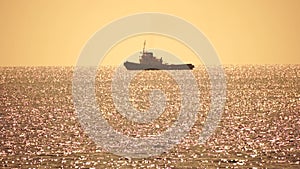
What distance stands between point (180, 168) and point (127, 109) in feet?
270

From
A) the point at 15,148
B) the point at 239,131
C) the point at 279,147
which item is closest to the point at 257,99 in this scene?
the point at 239,131

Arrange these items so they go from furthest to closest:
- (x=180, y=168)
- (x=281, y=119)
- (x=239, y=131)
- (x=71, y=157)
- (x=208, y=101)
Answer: (x=208, y=101) → (x=281, y=119) → (x=239, y=131) → (x=71, y=157) → (x=180, y=168)

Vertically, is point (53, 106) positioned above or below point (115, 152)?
above

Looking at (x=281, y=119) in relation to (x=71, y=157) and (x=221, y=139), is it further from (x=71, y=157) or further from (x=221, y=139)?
(x=71, y=157)

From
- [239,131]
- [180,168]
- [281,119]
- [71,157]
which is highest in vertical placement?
[281,119]

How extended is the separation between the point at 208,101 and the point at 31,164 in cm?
11025

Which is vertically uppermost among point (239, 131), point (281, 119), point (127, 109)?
point (127, 109)

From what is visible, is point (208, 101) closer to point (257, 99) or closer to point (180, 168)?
point (257, 99)

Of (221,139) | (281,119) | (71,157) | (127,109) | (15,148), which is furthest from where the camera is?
(127,109)

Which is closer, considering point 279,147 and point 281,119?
point 279,147

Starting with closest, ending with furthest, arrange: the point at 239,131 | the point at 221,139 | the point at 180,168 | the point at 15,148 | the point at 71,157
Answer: the point at 180,168 < the point at 71,157 < the point at 15,148 < the point at 221,139 < the point at 239,131

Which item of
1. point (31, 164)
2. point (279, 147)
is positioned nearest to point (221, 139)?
point (279, 147)

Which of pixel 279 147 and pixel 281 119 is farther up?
pixel 281 119

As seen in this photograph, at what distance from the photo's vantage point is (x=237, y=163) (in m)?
74.2
